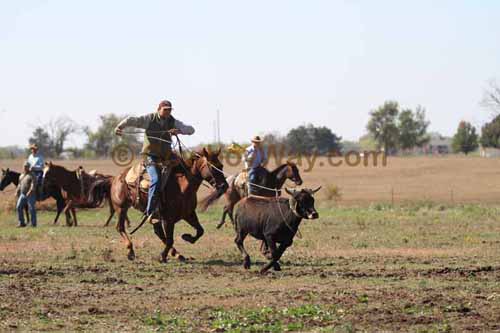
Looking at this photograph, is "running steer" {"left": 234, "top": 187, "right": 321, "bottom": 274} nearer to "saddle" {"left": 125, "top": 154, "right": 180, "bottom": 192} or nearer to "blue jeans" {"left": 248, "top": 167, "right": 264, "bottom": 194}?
"saddle" {"left": 125, "top": 154, "right": 180, "bottom": 192}

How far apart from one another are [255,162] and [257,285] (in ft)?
27.5

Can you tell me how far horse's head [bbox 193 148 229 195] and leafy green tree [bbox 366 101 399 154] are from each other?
5316 inches

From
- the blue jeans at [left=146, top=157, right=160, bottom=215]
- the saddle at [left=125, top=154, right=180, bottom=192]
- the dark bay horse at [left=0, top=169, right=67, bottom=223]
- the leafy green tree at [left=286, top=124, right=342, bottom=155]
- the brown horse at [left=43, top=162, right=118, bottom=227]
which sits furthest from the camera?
the leafy green tree at [left=286, top=124, right=342, bottom=155]

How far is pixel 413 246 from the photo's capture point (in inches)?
817

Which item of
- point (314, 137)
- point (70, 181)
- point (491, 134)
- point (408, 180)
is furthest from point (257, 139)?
point (314, 137)

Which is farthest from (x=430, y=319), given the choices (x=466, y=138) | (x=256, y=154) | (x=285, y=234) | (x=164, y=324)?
(x=466, y=138)

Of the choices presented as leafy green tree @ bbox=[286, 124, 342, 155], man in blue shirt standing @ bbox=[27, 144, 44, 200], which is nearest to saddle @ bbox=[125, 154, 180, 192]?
man in blue shirt standing @ bbox=[27, 144, 44, 200]

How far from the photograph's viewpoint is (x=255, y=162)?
2247cm

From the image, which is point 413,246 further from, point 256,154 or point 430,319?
point 430,319

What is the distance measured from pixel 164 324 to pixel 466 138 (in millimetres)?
134101

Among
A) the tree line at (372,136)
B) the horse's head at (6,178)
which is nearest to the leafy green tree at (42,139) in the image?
the tree line at (372,136)

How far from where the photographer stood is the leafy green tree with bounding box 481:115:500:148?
108562 mm

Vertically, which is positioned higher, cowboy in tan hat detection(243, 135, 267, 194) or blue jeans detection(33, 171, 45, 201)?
cowboy in tan hat detection(243, 135, 267, 194)

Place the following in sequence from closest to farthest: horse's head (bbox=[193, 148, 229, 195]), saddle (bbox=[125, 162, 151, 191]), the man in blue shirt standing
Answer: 1. horse's head (bbox=[193, 148, 229, 195])
2. saddle (bbox=[125, 162, 151, 191])
3. the man in blue shirt standing
